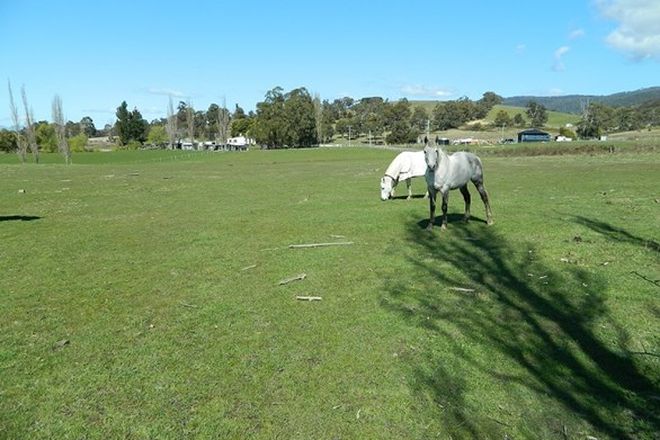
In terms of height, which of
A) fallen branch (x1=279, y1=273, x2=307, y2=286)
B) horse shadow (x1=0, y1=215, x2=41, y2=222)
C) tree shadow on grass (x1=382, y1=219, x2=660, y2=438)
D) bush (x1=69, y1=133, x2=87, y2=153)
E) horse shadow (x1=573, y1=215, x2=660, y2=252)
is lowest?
tree shadow on grass (x1=382, y1=219, x2=660, y2=438)

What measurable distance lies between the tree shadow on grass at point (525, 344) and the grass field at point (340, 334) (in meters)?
0.02

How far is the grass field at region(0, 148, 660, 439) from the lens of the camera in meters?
4.33

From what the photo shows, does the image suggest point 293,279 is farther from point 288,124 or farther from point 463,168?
point 288,124

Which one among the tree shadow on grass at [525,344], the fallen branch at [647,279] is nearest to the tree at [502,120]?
the fallen branch at [647,279]

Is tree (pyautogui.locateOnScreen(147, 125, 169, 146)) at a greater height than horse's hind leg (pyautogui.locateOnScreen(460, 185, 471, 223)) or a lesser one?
greater

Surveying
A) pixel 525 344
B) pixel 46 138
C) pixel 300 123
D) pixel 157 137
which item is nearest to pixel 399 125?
pixel 300 123

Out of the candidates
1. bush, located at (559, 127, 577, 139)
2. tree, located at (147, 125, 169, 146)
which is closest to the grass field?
bush, located at (559, 127, 577, 139)

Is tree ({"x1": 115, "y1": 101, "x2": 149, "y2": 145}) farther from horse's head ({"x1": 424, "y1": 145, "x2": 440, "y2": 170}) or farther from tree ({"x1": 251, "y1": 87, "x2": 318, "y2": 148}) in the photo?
horse's head ({"x1": 424, "y1": 145, "x2": 440, "y2": 170})

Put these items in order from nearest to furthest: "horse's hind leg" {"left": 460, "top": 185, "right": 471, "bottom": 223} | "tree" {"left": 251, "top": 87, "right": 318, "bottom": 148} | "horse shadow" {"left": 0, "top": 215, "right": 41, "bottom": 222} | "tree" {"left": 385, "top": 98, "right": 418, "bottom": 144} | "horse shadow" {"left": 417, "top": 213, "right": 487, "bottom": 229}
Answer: "horse's hind leg" {"left": 460, "top": 185, "right": 471, "bottom": 223} → "horse shadow" {"left": 417, "top": 213, "right": 487, "bottom": 229} → "horse shadow" {"left": 0, "top": 215, "right": 41, "bottom": 222} → "tree" {"left": 251, "top": 87, "right": 318, "bottom": 148} → "tree" {"left": 385, "top": 98, "right": 418, "bottom": 144}

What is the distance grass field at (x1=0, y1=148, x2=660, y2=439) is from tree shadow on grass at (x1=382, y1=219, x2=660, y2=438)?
2 cm

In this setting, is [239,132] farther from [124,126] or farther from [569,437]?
[569,437]

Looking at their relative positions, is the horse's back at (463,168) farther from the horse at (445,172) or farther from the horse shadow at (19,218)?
the horse shadow at (19,218)

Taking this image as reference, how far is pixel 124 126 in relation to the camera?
6117 inches

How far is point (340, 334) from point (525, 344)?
2.24 m
